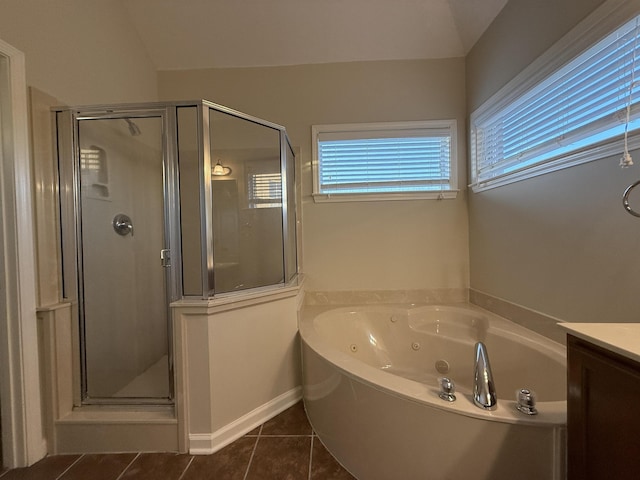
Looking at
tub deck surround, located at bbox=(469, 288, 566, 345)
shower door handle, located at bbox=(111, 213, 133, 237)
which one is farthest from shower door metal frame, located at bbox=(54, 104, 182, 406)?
tub deck surround, located at bbox=(469, 288, 566, 345)

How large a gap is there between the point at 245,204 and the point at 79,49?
1.31m

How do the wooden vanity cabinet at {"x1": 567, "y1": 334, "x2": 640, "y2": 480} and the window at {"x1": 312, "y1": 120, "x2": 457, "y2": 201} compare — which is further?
the window at {"x1": 312, "y1": 120, "x2": 457, "y2": 201}

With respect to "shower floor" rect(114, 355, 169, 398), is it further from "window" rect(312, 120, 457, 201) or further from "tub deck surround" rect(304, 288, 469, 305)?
"window" rect(312, 120, 457, 201)

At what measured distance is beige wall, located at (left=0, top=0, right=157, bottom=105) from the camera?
4.55 feet

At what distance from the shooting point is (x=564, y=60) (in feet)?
4.48

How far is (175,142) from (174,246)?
23.3 inches

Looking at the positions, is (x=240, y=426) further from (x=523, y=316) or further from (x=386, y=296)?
(x=523, y=316)

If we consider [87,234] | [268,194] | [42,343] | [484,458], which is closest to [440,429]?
[484,458]

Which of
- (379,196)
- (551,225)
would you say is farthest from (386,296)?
(551,225)

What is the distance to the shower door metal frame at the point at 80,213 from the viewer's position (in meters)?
1.56

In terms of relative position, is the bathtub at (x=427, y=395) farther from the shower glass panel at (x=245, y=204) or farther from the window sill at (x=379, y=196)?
the window sill at (x=379, y=196)

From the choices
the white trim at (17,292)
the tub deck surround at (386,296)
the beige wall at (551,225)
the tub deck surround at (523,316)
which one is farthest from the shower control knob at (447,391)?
the white trim at (17,292)

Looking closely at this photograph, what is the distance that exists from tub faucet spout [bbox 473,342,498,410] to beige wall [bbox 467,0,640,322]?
0.66 meters

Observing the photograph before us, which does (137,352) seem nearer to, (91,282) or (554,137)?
(91,282)
